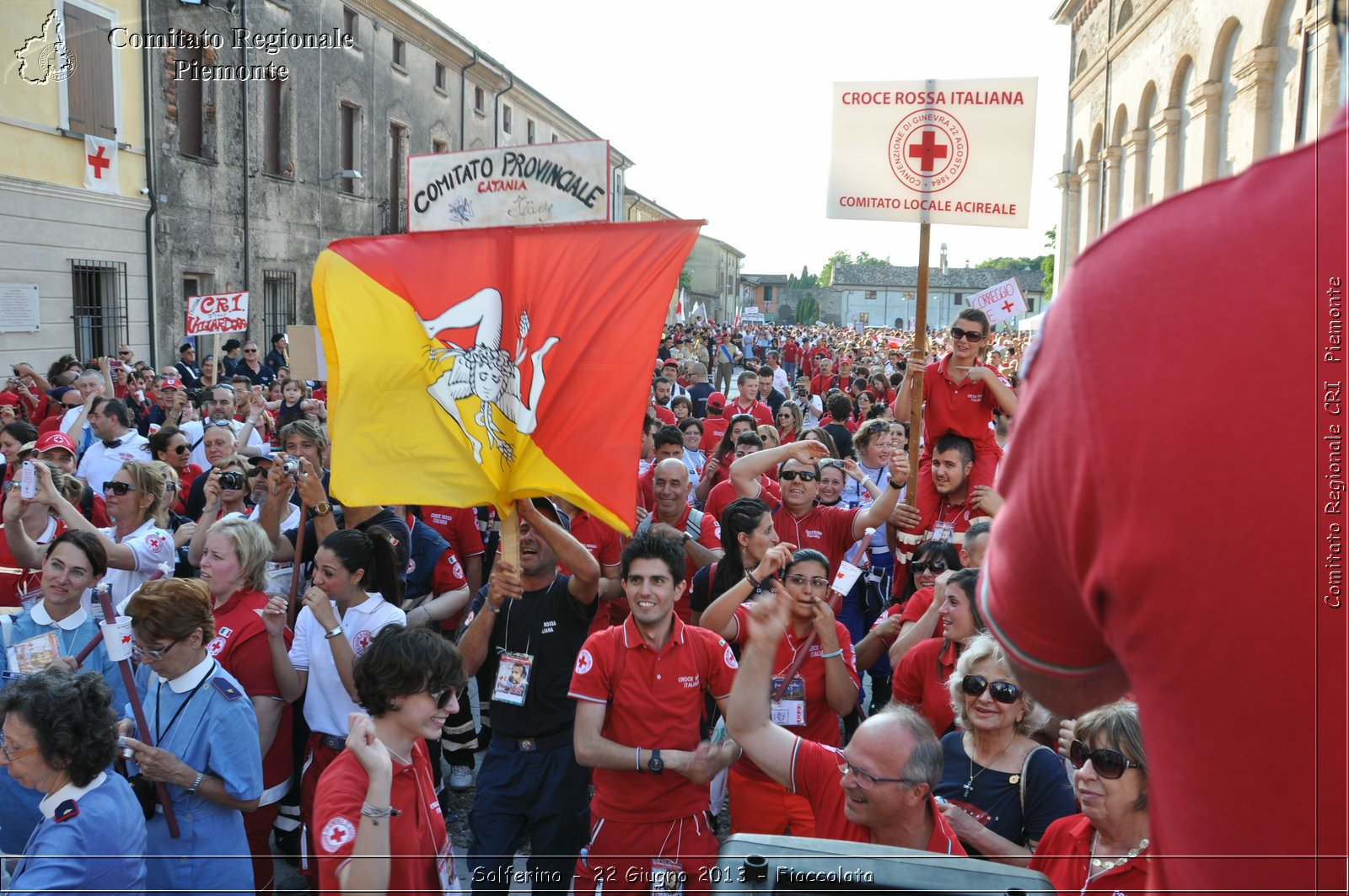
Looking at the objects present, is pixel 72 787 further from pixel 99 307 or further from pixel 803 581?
pixel 99 307

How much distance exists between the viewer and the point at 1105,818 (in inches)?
132

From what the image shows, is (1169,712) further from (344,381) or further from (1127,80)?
(1127,80)

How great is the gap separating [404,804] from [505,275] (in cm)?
264

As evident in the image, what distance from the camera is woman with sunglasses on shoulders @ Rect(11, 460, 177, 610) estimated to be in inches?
235

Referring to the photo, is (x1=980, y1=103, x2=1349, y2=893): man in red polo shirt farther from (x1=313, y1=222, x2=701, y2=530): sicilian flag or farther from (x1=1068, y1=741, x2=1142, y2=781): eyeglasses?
(x1=313, y1=222, x2=701, y2=530): sicilian flag

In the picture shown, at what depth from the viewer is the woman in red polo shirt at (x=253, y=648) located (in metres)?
5.07

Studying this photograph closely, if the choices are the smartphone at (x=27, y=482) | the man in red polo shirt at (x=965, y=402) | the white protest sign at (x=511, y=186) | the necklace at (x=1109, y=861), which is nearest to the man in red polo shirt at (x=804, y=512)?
the man in red polo shirt at (x=965, y=402)

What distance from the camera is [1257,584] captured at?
2.95 feet

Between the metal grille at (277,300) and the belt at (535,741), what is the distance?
22.7 metres

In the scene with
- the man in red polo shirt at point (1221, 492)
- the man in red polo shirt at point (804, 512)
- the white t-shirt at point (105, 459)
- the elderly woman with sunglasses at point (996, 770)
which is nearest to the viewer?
the man in red polo shirt at point (1221, 492)

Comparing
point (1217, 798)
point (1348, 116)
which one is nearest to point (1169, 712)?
point (1217, 798)

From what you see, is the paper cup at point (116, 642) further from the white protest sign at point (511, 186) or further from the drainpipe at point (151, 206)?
the drainpipe at point (151, 206)

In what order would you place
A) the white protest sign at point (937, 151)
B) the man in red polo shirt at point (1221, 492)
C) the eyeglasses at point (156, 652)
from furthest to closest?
the white protest sign at point (937, 151) → the eyeglasses at point (156, 652) → the man in red polo shirt at point (1221, 492)

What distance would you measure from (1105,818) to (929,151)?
4644 mm
